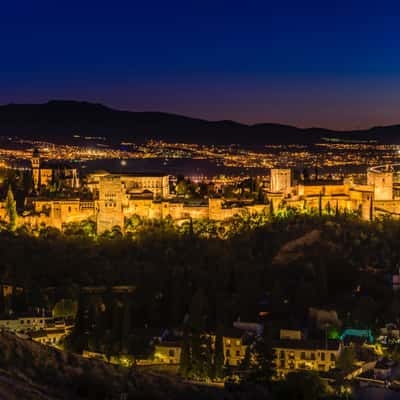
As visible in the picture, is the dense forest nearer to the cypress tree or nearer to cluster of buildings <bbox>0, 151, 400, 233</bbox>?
cluster of buildings <bbox>0, 151, 400, 233</bbox>

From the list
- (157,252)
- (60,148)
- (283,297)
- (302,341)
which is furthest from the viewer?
(60,148)

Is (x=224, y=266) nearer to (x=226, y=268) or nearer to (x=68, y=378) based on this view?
(x=226, y=268)

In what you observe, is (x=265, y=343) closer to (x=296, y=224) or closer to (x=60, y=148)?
(x=296, y=224)

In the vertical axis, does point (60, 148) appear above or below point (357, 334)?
above

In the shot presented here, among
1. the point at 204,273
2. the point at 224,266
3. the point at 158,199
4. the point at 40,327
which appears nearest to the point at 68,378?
the point at 40,327

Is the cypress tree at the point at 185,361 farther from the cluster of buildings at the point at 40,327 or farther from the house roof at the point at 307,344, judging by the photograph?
the cluster of buildings at the point at 40,327

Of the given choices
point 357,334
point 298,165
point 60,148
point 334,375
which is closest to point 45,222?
point 357,334

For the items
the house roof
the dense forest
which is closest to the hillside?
the house roof

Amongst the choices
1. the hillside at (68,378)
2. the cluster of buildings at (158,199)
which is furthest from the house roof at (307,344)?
the cluster of buildings at (158,199)
